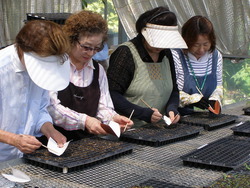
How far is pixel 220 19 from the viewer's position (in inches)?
227

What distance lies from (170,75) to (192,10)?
264 cm

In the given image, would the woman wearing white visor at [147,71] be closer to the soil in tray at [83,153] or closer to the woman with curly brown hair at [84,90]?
the woman with curly brown hair at [84,90]

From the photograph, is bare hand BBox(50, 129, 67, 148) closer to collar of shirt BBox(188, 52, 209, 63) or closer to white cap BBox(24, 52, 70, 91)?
white cap BBox(24, 52, 70, 91)

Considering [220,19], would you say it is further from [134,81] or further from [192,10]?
[134,81]

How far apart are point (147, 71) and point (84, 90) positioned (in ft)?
1.83

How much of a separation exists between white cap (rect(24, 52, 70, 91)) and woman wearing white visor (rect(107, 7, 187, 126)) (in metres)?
0.91

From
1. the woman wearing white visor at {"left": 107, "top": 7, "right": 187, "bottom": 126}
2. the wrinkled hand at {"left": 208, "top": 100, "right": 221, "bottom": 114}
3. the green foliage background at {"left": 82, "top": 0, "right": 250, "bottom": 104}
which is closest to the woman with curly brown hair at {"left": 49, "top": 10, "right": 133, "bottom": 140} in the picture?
the woman wearing white visor at {"left": 107, "top": 7, "right": 187, "bottom": 126}

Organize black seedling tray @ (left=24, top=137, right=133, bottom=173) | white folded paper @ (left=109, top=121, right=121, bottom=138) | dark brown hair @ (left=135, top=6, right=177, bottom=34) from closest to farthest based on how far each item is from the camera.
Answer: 1. black seedling tray @ (left=24, top=137, right=133, bottom=173)
2. white folded paper @ (left=109, top=121, right=121, bottom=138)
3. dark brown hair @ (left=135, top=6, right=177, bottom=34)

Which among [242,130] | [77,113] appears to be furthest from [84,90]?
[242,130]

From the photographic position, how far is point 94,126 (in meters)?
2.59

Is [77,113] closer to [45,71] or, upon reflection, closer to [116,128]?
[116,128]

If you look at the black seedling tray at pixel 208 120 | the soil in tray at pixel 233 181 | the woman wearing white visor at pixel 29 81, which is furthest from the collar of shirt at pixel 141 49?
the soil in tray at pixel 233 181

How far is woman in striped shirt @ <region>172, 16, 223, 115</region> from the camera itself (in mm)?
3375

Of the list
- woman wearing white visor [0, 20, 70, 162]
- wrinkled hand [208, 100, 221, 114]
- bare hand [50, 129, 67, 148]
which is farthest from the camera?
wrinkled hand [208, 100, 221, 114]
